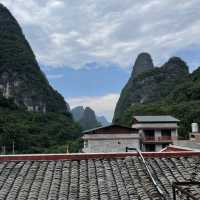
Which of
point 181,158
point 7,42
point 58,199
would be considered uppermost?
point 7,42

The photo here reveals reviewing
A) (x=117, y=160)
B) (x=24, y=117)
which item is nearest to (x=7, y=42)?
(x=24, y=117)

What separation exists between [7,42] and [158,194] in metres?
116

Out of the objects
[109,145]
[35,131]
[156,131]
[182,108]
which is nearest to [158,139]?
[156,131]

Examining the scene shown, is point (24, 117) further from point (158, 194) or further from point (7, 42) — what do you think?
point (158, 194)

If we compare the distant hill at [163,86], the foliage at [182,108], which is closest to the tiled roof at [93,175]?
the foliage at [182,108]

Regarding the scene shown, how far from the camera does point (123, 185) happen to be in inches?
289

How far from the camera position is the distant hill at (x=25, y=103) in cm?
7562

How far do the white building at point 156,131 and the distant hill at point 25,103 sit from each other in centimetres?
2921

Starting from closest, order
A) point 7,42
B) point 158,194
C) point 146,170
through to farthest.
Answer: point 158,194
point 146,170
point 7,42

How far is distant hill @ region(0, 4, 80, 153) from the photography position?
75.6 m

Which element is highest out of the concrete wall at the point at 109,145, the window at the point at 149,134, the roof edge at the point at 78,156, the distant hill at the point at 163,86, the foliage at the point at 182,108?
the distant hill at the point at 163,86

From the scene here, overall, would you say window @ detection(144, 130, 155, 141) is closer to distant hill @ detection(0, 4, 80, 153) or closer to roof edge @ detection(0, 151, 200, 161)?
distant hill @ detection(0, 4, 80, 153)

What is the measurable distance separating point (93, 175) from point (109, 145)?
29850 millimetres

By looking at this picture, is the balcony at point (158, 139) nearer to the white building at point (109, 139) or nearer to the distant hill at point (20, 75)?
the white building at point (109, 139)
